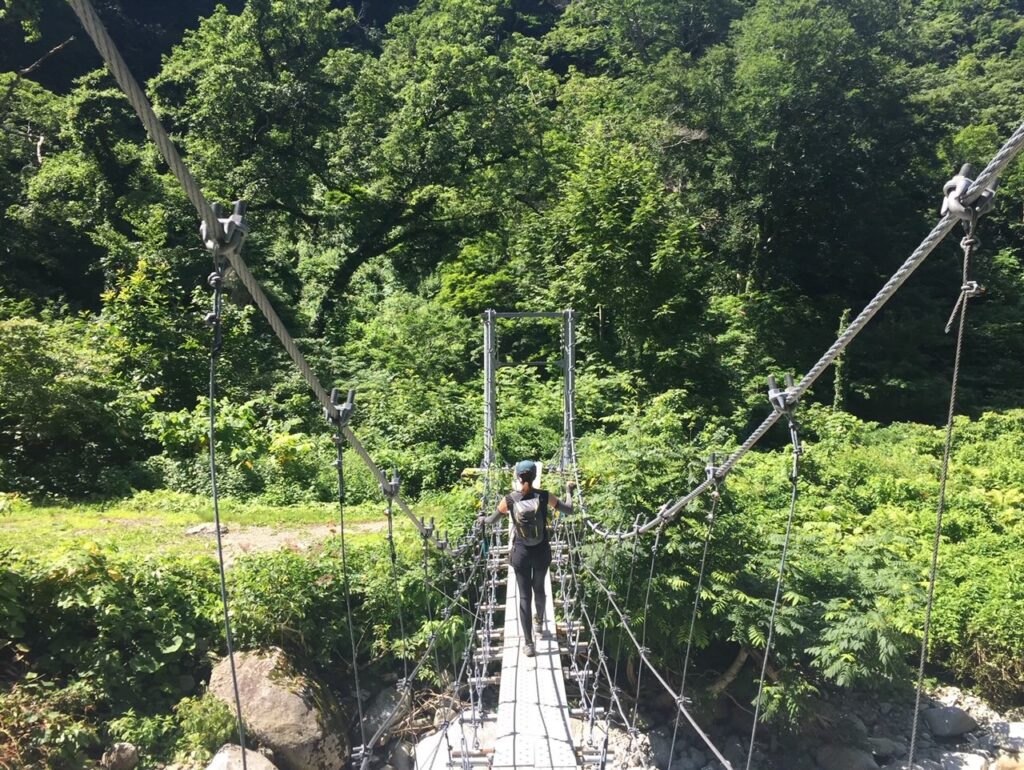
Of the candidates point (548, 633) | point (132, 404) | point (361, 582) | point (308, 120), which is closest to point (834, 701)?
point (548, 633)

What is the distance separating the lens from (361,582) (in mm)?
5074

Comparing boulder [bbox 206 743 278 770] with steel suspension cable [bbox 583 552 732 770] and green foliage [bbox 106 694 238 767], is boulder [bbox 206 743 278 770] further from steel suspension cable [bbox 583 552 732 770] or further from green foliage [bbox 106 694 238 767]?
steel suspension cable [bbox 583 552 732 770]

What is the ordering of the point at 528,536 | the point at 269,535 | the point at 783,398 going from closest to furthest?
the point at 783,398 < the point at 528,536 < the point at 269,535

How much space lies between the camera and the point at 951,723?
500cm

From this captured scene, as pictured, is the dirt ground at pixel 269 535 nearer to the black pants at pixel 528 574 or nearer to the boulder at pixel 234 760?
the boulder at pixel 234 760

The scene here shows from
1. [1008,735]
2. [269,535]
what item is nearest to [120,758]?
[269,535]

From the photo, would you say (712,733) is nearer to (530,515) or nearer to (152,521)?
(530,515)

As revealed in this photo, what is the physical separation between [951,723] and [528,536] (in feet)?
12.1

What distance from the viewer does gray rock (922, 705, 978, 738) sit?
4977mm

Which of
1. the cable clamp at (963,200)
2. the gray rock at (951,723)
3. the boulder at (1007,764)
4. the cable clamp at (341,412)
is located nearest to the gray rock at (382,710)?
the cable clamp at (341,412)

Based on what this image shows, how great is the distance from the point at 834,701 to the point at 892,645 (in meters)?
Result: 0.85

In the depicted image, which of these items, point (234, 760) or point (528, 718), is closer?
point (528, 718)

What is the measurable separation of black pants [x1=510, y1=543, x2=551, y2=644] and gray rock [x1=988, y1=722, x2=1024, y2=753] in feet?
11.6

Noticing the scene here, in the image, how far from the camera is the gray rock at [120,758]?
391 centimetres
